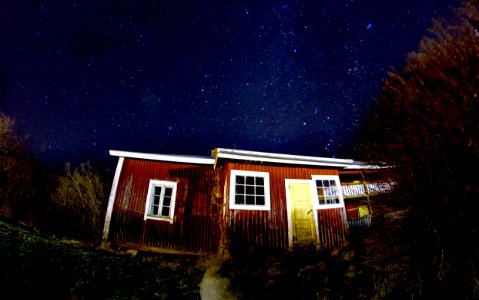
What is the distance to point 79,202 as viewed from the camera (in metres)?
22.0

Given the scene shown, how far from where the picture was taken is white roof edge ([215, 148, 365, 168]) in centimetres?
1043

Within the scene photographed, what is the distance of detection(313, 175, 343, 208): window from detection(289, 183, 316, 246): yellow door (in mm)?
656

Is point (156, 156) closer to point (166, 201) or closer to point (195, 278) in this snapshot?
point (166, 201)

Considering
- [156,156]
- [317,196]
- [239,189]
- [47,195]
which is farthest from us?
[47,195]

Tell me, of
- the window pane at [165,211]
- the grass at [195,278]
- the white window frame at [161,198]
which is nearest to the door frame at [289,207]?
the grass at [195,278]

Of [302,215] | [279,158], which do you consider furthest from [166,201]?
[302,215]

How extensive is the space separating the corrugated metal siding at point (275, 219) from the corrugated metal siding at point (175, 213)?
128 cm

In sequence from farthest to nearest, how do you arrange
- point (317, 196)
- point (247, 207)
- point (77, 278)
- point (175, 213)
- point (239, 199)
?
point (317, 196)
point (175, 213)
point (239, 199)
point (247, 207)
point (77, 278)

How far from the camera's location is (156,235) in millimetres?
10680

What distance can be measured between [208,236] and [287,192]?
391cm

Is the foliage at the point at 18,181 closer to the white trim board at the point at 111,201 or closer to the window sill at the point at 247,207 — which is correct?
the white trim board at the point at 111,201

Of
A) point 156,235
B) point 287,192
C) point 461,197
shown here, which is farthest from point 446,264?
point 156,235


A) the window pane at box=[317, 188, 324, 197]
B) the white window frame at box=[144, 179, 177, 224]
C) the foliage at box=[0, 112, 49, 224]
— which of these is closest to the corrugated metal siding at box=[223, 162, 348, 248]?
the window pane at box=[317, 188, 324, 197]

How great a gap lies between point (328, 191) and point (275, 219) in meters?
3.17
